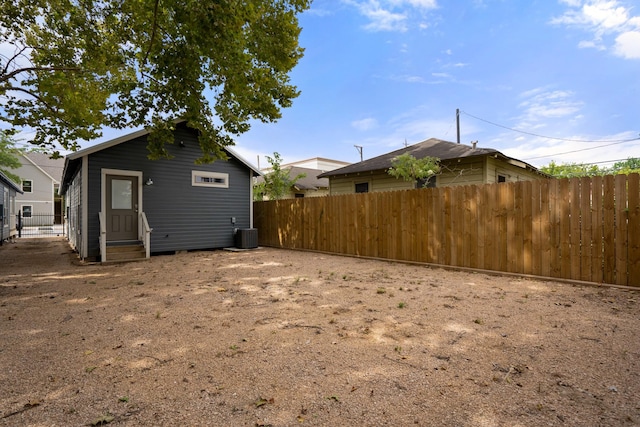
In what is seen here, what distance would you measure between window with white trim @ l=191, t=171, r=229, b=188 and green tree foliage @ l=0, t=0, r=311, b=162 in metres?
2.09

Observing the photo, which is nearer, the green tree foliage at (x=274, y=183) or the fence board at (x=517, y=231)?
the fence board at (x=517, y=231)

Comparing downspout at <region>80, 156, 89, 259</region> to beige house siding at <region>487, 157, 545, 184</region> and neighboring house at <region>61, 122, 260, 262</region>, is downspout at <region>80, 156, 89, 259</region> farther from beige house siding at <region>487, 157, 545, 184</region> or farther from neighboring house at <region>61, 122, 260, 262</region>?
beige house siding at <region>487, 157, 545, 184</region>

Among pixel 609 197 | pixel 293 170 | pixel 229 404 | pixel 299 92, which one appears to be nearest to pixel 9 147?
pixel 293 170

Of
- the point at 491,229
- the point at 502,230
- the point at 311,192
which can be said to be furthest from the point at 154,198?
the point at 311,192

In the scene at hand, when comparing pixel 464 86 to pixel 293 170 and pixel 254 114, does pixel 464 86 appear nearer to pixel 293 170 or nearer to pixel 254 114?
pixel 293 170

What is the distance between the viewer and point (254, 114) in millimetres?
9156

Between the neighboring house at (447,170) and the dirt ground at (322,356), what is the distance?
658cm

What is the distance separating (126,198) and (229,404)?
960 cm

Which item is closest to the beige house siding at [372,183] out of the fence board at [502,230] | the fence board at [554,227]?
the fence board at [502,230]

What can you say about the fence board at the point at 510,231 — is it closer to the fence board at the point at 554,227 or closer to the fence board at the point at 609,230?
the fence board at the point at 554,227

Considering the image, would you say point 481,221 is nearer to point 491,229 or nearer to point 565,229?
point 491,229

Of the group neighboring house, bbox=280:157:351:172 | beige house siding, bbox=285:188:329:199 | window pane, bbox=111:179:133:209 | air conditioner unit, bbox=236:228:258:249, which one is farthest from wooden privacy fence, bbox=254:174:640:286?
neighboring house, bbox=280:157:351:172

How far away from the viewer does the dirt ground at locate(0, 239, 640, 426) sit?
1.97 m

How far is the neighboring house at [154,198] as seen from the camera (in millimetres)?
9000
